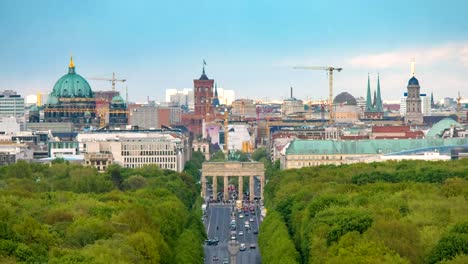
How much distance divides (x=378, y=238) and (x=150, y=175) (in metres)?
90.7

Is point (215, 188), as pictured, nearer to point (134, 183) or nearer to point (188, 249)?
point (134, 183)

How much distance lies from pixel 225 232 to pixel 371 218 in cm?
4483

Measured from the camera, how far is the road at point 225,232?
117938 mm

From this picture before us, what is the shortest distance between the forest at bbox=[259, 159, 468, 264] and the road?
1.48 metres

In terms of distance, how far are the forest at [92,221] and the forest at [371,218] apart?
625cm

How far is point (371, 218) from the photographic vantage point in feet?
322

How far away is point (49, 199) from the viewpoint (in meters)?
123

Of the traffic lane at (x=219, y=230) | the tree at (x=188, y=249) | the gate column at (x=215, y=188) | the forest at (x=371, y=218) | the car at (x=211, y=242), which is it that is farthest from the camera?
the gate column at (x=215, y=188)

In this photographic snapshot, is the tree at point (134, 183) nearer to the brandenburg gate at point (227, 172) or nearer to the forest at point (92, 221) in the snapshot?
the forest at point (92, 221)

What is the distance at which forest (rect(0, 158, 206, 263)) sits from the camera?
8450cm

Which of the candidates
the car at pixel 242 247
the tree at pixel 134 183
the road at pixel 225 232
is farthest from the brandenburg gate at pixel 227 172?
the car at pixel 242 247

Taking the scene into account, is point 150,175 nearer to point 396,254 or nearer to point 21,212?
point 21,212

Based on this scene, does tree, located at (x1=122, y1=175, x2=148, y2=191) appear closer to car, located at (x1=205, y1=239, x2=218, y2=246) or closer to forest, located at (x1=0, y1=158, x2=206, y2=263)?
forest, located at (x1=0, y1=158, x2=206, y2=263)

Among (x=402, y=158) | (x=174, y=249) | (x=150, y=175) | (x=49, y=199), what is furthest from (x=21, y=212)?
(x=402, y=158)
